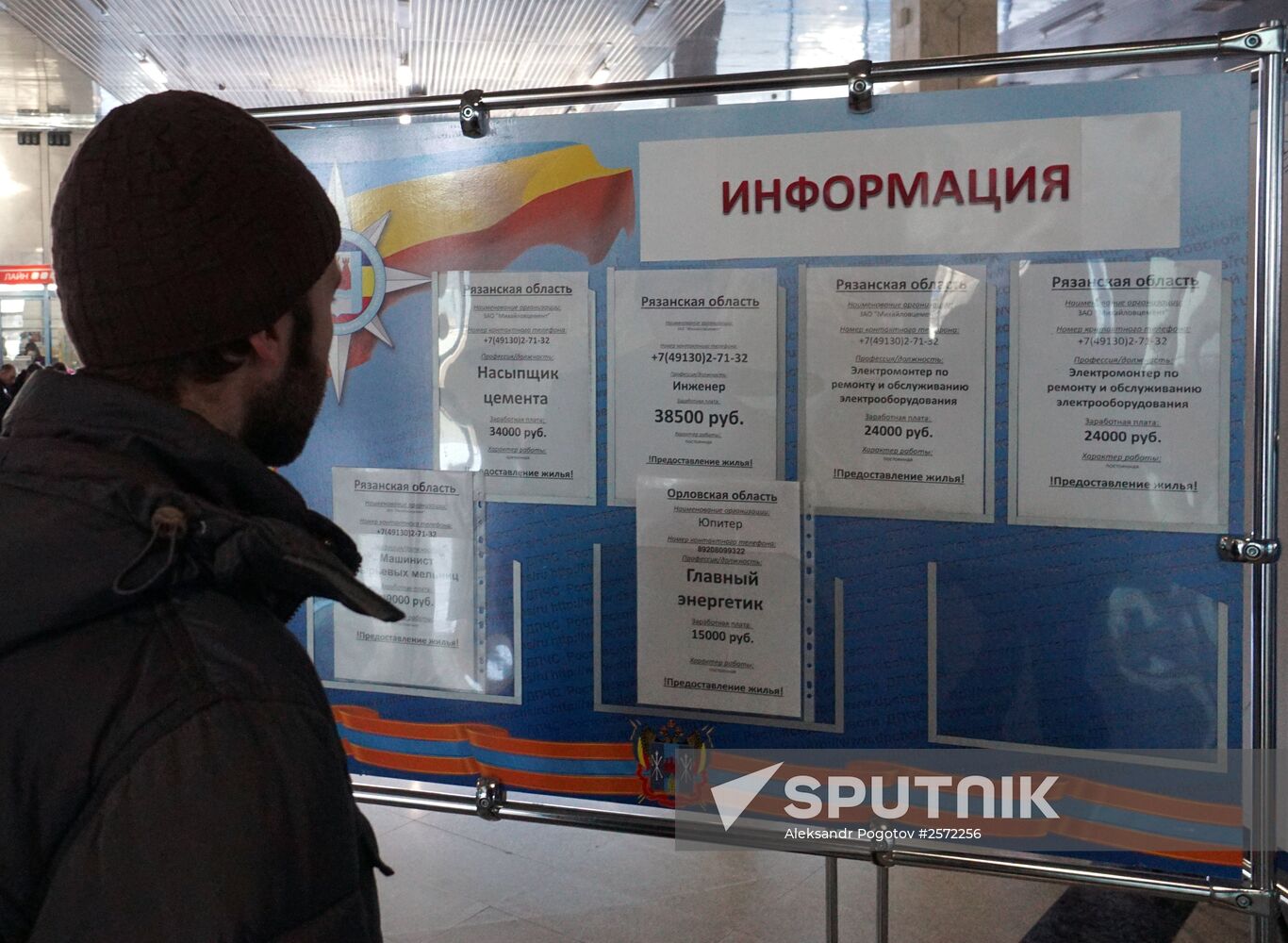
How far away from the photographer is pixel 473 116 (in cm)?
213

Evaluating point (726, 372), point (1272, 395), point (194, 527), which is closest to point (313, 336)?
point (194, 527)

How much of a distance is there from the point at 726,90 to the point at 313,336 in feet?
3.65

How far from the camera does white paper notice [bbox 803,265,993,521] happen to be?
6.18 feet

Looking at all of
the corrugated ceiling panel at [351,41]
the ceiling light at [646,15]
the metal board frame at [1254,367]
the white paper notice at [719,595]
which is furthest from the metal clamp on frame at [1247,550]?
the ceiling light at [646,15]

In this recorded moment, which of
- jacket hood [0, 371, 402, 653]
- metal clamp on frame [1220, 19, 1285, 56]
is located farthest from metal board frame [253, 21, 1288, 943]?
jacket hood [0, 371, 402, 653]

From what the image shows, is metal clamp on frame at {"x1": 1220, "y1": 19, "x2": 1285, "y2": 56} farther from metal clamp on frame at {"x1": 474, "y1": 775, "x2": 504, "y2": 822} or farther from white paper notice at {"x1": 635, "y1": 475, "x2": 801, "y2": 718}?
metal clamp on frame at {"x1": 474, "y1": 775, "x2": 504, "y2": 822}

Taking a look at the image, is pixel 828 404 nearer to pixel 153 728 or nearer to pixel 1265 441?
pixel 1265 441

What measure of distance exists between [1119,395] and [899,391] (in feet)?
1.15

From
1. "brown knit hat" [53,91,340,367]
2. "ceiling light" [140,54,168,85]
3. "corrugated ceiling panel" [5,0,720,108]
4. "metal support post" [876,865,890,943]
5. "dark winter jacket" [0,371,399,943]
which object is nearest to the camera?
"dark winter jacket" [0,371,399,943]

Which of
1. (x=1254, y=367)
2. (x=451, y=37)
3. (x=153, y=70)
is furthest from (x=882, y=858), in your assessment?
(x=153, y=70)

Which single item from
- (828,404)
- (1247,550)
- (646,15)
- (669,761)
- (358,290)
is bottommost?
(669,761)

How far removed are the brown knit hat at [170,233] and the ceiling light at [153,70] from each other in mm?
9998

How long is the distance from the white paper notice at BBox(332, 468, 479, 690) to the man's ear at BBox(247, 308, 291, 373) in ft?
3.68

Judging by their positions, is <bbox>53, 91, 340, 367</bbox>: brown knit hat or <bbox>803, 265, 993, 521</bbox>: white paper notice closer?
<bbox>53, 91, 340, 367</bbox>: brown knit hat
